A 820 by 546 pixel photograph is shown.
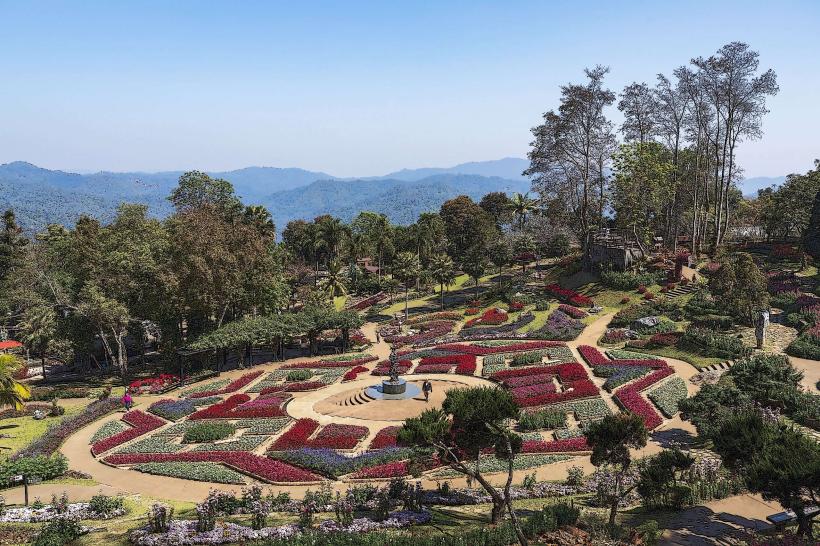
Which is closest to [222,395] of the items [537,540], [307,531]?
[307,531]

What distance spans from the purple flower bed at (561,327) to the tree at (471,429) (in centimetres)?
3441

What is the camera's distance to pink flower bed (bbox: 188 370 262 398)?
148 ft

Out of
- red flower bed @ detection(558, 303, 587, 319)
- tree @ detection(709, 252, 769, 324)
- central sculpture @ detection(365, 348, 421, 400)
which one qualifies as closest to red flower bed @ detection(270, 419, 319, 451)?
central sculpture @ detection(365, 348, 421, 400)

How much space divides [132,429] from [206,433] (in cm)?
619

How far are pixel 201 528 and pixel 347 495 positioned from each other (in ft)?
19.8

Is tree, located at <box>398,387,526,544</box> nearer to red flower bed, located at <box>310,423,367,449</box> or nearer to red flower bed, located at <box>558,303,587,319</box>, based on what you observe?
red flower bed, located at <box>310,423,367,449</box>

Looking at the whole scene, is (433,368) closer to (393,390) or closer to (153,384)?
(393,390)

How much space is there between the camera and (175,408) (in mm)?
41094

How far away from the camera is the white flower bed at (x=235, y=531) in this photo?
19.8 meters

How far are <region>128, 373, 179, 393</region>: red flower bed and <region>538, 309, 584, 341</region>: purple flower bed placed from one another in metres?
35.3

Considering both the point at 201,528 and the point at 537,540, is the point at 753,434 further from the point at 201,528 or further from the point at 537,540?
the point at 201,528

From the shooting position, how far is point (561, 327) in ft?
186

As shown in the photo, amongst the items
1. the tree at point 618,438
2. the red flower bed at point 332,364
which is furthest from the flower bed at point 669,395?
the red flower bed at point 332,364

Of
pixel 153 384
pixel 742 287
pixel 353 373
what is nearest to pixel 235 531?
pixel 353 373
